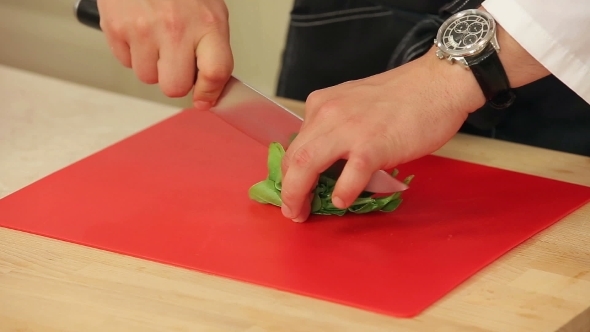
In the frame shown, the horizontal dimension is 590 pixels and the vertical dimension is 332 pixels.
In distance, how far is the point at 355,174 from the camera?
93 cm

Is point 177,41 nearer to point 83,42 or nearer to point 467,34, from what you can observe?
point 467,34

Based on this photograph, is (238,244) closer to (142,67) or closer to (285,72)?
(142,67)

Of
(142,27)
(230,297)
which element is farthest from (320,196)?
(142,27)

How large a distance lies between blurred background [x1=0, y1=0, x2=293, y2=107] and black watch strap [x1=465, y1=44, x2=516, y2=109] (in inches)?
45.7

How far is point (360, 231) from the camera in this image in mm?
977

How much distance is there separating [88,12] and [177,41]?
0.60 feet

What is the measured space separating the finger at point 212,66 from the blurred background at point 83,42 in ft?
3.34

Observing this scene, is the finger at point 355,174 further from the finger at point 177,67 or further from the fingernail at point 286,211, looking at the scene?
the finger at point 177,67

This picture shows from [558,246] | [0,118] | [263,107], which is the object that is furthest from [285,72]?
[558,246]

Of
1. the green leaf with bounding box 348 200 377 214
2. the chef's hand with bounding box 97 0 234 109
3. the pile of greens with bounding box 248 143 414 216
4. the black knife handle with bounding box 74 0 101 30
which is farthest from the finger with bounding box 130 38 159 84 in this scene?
the green leaf with bounding box 348 200 377 214

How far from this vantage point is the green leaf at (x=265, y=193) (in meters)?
1.02

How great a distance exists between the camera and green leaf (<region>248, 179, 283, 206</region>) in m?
1.02

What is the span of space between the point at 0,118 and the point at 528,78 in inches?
33.5

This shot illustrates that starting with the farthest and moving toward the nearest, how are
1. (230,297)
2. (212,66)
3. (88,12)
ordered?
(88,12) → (212,66) → (230,297)
